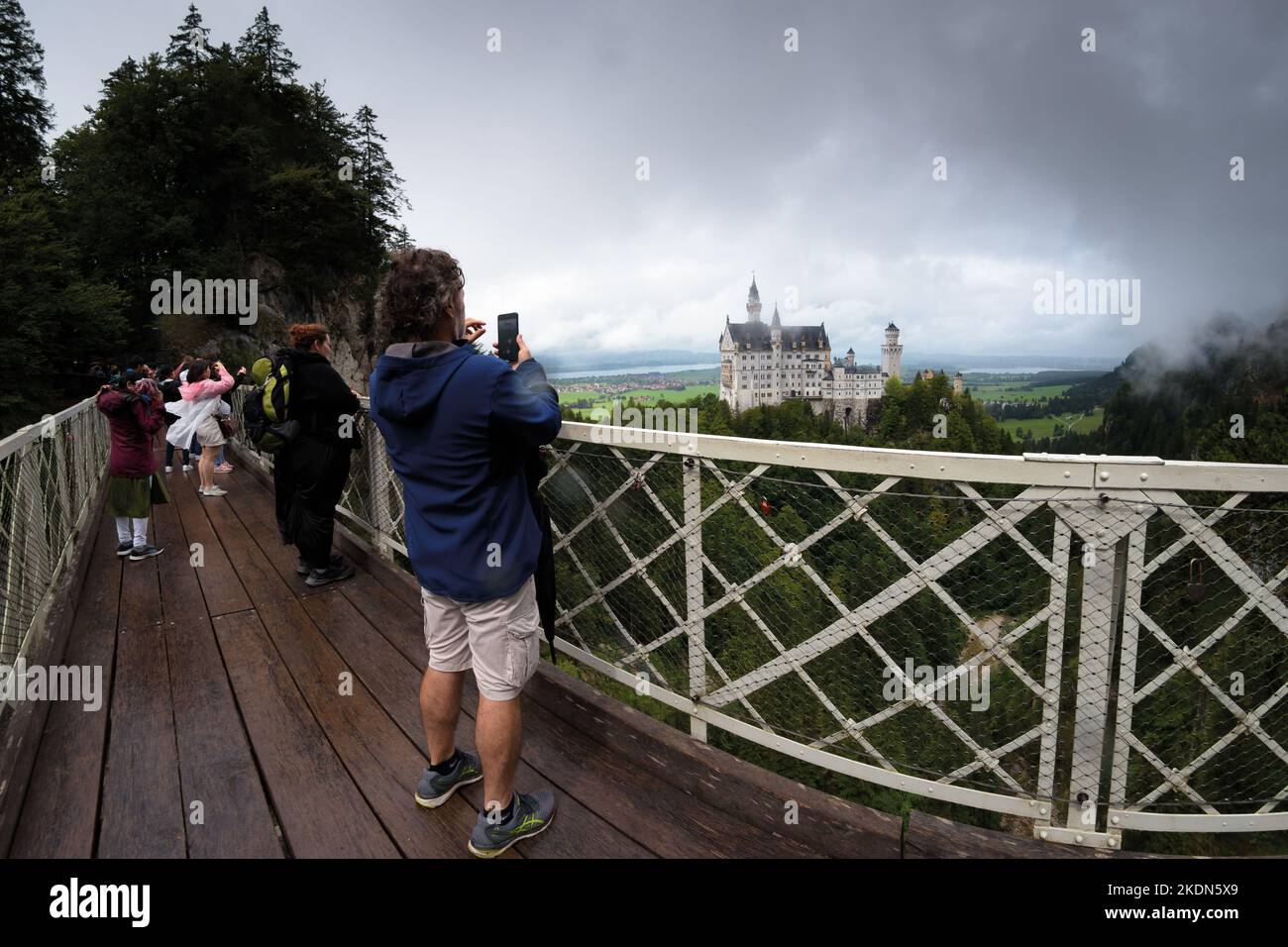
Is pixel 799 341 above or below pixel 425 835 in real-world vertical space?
above

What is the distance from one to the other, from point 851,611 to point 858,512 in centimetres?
45

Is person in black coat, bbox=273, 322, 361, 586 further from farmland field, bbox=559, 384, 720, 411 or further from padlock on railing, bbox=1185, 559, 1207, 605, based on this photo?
farmland field, bbox=559, 384, 720, 411

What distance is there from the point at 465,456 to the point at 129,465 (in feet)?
16.7

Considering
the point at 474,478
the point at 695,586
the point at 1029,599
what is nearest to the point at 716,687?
the point at 695,586

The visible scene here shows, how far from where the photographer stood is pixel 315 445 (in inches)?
179

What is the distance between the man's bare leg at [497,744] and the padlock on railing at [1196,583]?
2.20 metres

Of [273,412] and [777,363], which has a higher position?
[777,363]

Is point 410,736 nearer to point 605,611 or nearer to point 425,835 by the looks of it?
point 425,835

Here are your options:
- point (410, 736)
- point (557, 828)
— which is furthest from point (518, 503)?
point (410, 736)

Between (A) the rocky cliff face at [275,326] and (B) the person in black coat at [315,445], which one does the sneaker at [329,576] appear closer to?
(B) the person in black coat at [315,445]

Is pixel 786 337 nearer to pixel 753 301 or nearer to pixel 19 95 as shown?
pixel 753 301

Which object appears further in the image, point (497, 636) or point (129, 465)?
point (129, 465)

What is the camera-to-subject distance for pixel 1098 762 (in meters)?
2.26

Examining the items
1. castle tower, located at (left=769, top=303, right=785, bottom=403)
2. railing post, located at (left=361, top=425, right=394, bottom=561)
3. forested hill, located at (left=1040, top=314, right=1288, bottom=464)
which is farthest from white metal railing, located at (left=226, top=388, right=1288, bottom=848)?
castle tower, located at (left=769, top=303, right=785, bottom=403)
